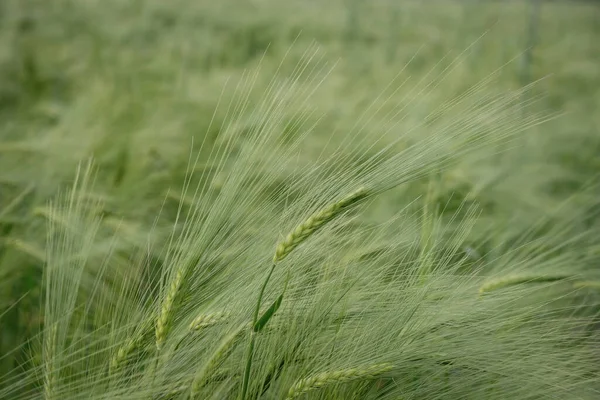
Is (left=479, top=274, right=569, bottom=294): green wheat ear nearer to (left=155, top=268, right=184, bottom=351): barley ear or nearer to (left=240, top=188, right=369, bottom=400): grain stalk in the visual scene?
(left=240, top=188, right=369, bottom=400): grain stalk

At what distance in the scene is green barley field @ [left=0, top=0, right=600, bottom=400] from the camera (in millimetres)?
591

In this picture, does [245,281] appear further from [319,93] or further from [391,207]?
[319,93]

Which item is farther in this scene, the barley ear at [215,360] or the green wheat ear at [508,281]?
the green wheat ear at [508,281]

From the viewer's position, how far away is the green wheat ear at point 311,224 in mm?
566

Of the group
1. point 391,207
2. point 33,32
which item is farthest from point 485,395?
point 33,32

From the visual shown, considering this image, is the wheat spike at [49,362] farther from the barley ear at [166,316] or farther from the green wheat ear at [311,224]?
the green wheat ear at [311,224]

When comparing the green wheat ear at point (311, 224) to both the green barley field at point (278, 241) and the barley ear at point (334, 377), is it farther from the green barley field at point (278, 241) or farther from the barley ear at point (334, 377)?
the barley ear at point (334, 377)

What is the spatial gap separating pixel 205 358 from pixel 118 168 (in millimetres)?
611

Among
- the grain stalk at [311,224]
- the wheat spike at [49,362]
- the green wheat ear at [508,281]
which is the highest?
the grain stalk at [311,224]

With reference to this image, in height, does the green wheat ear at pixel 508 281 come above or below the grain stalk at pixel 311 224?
below

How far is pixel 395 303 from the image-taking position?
631 millimetres

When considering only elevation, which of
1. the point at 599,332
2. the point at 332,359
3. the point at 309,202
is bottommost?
the point at 599,332

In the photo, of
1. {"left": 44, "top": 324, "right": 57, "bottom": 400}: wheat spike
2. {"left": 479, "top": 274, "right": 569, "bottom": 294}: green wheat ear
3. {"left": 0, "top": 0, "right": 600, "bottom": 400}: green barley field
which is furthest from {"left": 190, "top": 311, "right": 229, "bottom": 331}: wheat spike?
{"left": 479, "top": 274, "right": 569, "bottom": 294}: green wheat ear

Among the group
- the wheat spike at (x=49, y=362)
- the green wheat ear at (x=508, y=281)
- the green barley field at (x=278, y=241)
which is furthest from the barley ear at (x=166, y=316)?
the green wheat ear at (x=508, y=281)
